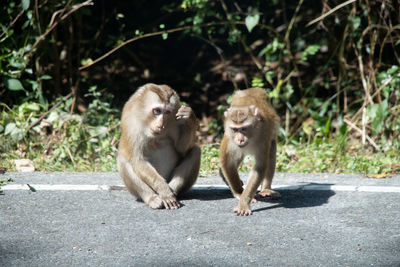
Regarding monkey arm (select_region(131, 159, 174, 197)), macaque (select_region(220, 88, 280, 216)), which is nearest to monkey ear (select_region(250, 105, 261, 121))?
macaque (select_region(220, 88, 280, 216))

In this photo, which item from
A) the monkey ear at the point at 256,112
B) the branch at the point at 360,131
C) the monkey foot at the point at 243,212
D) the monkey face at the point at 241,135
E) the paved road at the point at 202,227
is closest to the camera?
the paved road at the point at 202,227

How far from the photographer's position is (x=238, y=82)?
430 inches

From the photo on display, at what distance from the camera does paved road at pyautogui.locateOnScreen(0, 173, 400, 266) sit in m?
4.12

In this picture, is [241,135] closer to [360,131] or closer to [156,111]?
[156,111]

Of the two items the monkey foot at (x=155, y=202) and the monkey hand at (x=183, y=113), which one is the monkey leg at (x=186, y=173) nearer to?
the monkey foot at (x=155, y=202)

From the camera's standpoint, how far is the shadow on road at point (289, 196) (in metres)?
5.55

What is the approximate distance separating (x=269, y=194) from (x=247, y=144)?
654 millimetres

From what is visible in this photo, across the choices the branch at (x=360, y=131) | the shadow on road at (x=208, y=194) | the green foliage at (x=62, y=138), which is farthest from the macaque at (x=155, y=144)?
the branch at (x=360, y=131)

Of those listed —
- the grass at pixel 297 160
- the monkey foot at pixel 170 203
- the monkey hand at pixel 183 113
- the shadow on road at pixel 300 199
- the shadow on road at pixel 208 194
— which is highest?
the monkey hand at pixel 183 113

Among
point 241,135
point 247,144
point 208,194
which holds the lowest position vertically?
point 208,194

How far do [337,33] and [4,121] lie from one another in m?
5.46

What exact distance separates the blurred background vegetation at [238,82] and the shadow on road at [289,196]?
48.6 inches

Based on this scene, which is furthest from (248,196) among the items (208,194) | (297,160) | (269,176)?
(297,160)

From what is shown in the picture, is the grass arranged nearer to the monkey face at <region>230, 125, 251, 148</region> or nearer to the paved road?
the paved road
